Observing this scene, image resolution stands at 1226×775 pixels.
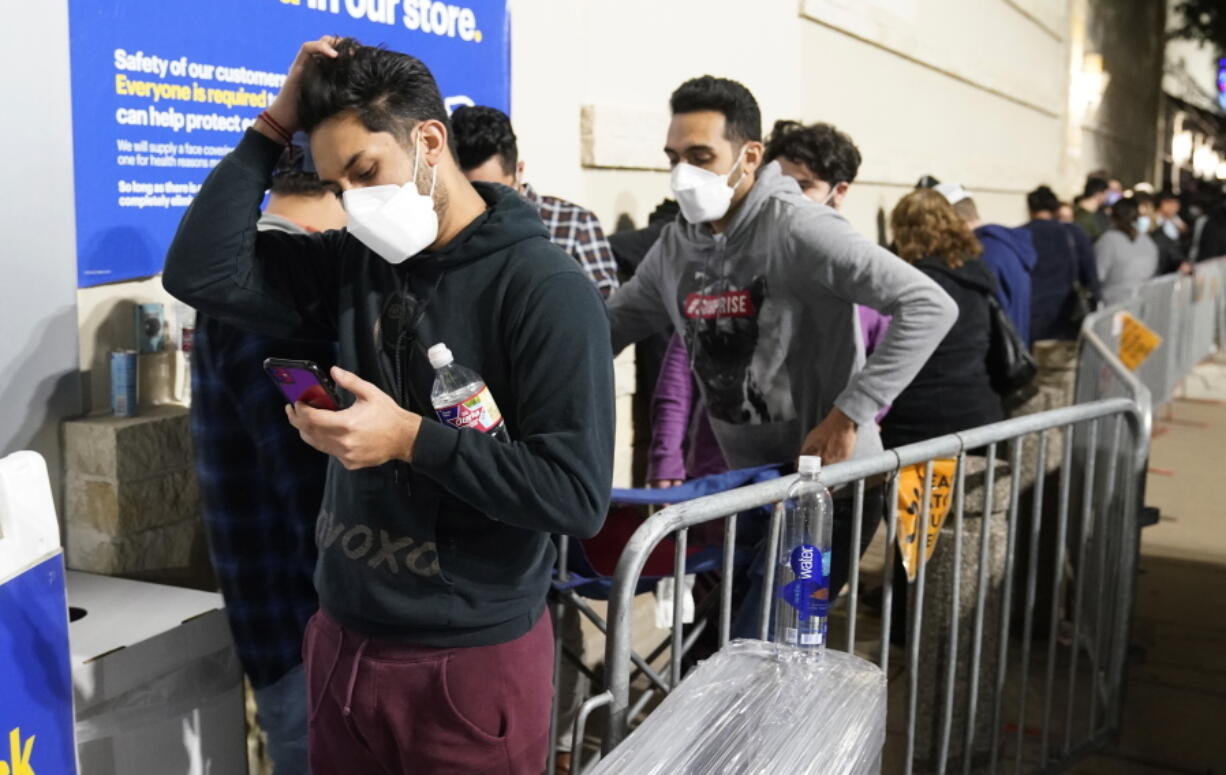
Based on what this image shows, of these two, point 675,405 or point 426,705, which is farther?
point 675,405

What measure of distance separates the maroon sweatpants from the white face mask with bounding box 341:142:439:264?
0.66 meters

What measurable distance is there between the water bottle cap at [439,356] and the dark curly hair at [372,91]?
384 millimetres

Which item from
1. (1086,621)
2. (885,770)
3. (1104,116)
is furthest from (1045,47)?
(885,770)

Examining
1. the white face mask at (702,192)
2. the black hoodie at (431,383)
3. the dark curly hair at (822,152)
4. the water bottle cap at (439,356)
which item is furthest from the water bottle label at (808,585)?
the dark curly hair at (822,152)

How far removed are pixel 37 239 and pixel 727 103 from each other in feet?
5.66

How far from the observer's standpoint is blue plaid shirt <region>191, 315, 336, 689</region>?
2.50m

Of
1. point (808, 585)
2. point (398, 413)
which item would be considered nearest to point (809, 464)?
point (808, 585)

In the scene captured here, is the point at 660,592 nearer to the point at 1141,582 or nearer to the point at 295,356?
the point at 295,356

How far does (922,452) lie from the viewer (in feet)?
10.3

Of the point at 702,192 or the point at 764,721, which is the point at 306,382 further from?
the point at 702,192

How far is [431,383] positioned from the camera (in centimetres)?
207

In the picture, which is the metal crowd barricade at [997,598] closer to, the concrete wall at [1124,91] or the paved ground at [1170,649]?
the paved ground at [1170,649]

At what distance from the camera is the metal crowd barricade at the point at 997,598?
259 cm

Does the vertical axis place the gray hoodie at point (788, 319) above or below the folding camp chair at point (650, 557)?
above
